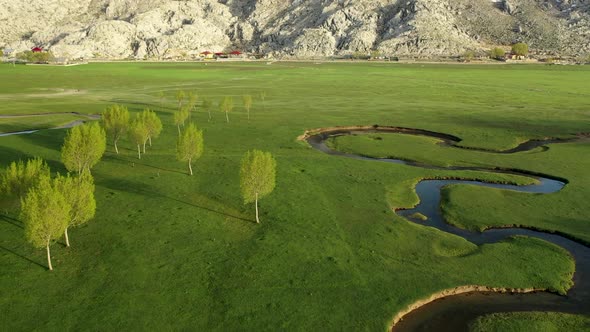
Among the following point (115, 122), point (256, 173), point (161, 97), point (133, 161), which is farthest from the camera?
point (161, 97)

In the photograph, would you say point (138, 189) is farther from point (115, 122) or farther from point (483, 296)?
point (483, 296)

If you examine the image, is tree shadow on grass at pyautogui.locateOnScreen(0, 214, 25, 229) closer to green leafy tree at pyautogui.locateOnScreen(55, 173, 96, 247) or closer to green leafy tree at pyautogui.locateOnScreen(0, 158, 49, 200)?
green leafy tree at pyautogui.locateOnScreen(0, 158, 49, 200)

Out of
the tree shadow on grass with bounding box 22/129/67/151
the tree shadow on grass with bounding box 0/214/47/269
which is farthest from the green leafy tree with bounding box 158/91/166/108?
the tree shadow on grass with bounding box 0/214/47/269

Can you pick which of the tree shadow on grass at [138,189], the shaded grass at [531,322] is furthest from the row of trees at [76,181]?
the shaded grass at [531,322]

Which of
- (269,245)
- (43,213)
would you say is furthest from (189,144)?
(43,213)

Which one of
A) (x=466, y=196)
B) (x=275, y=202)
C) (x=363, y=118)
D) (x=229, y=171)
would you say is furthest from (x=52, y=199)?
(x=363, y=118)

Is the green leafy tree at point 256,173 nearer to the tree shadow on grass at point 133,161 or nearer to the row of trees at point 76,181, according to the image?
the row of trees at point 76,181

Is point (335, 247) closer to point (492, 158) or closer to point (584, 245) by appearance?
point (584, 245)
